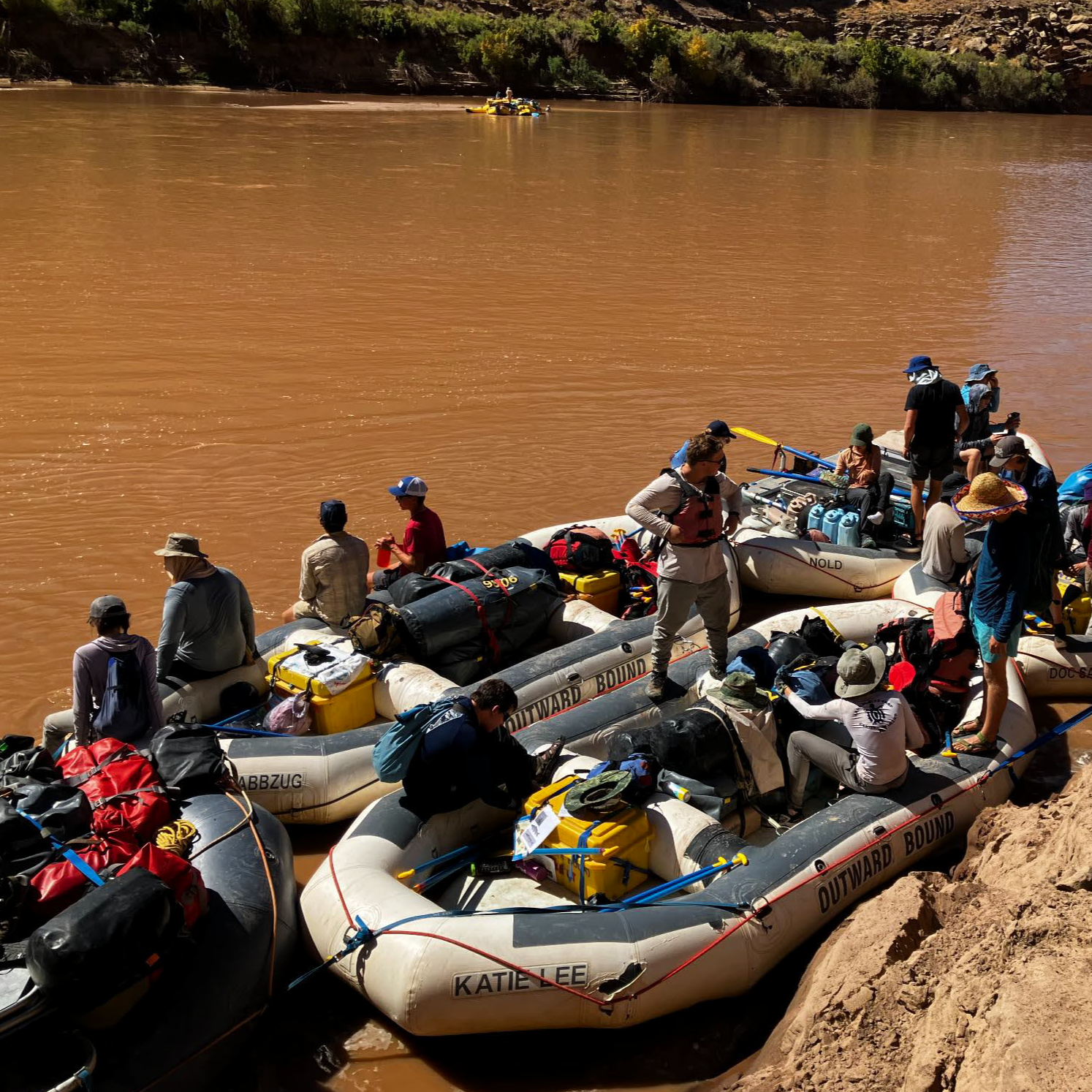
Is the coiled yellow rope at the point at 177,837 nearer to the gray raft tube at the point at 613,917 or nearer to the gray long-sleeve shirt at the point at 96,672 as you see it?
the gray raft tube at the point at 613,917

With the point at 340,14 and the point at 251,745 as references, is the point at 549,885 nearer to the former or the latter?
the point at 251,745

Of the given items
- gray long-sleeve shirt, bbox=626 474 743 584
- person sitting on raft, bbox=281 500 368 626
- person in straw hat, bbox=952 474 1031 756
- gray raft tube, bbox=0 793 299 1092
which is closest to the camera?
gray raft tube, bbox=0 793 299 1092

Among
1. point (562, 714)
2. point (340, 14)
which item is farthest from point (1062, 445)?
point (340, 14)

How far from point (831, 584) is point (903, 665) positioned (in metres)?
2.34

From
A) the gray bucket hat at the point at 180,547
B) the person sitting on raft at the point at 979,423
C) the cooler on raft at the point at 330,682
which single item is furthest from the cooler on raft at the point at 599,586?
the person sitting on raft at the point at 979,423

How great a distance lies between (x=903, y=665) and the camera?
21.0ft

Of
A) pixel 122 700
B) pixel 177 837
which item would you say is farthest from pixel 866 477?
pixel 177 837

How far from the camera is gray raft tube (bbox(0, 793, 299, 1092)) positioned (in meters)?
4.01

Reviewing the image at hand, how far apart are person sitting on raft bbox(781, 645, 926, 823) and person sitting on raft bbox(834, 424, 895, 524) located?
342 cm

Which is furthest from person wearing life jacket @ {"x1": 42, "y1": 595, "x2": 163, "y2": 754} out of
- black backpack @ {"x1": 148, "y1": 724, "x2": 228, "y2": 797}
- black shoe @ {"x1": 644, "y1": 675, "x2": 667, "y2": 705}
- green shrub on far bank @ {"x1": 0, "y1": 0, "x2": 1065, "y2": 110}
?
green shrub on far bank @ {"x1": 0, "y1": 0, "x2": 1065, "y2": 110}

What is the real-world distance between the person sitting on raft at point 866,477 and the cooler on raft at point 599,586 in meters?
2.21

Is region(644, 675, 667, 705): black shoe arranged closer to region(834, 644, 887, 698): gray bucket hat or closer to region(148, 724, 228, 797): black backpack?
region(834, 644, 887, 698): gray bucket hat

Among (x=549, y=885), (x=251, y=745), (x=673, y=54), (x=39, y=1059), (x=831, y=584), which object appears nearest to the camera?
(x=39, y=1059)

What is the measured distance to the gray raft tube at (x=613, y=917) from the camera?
15.4ft
